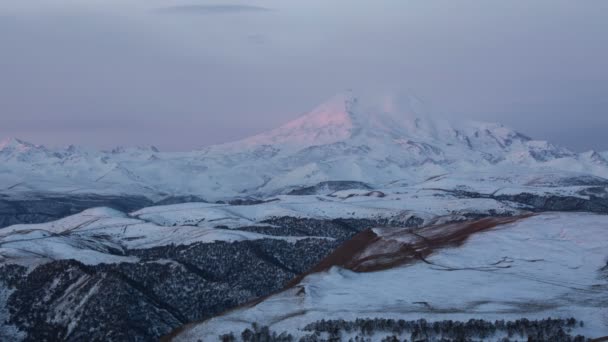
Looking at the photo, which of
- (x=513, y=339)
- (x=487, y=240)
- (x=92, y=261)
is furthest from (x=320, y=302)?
(x=92, y=261)

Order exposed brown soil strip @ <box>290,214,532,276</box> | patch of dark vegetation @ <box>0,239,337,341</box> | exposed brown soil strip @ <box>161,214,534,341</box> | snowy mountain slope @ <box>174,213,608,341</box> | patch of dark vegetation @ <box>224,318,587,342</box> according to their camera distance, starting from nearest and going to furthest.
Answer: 1. patch of dark vegetation @ <box>224,318,587,342</box>
2. snowy mountain slope @ <box>174,213,608,341</box>
3. exposed brown soil strip @ <box>161,214,534,341</box>
4. exposed brown soil strip @ <box>290,214,532,276</box>
5. patch of dark vegetation @ <box>0,239,337,341</box>

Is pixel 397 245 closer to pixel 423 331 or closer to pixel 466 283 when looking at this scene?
pixel 466 283

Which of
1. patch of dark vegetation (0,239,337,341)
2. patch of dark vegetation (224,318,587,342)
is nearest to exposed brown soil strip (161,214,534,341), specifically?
patch of dark vegetation (0,239,337,341)

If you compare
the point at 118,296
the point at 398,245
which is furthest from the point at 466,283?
the point at 118,296

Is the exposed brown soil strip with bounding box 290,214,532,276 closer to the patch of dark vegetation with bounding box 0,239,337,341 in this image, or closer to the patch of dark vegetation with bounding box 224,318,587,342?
the patch of dark vegetation with bounding box 0,239,337,341

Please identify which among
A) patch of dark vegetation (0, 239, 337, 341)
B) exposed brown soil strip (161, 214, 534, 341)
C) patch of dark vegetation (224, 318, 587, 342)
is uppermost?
patch of dark vegetation (224, 318, 587, 342)
